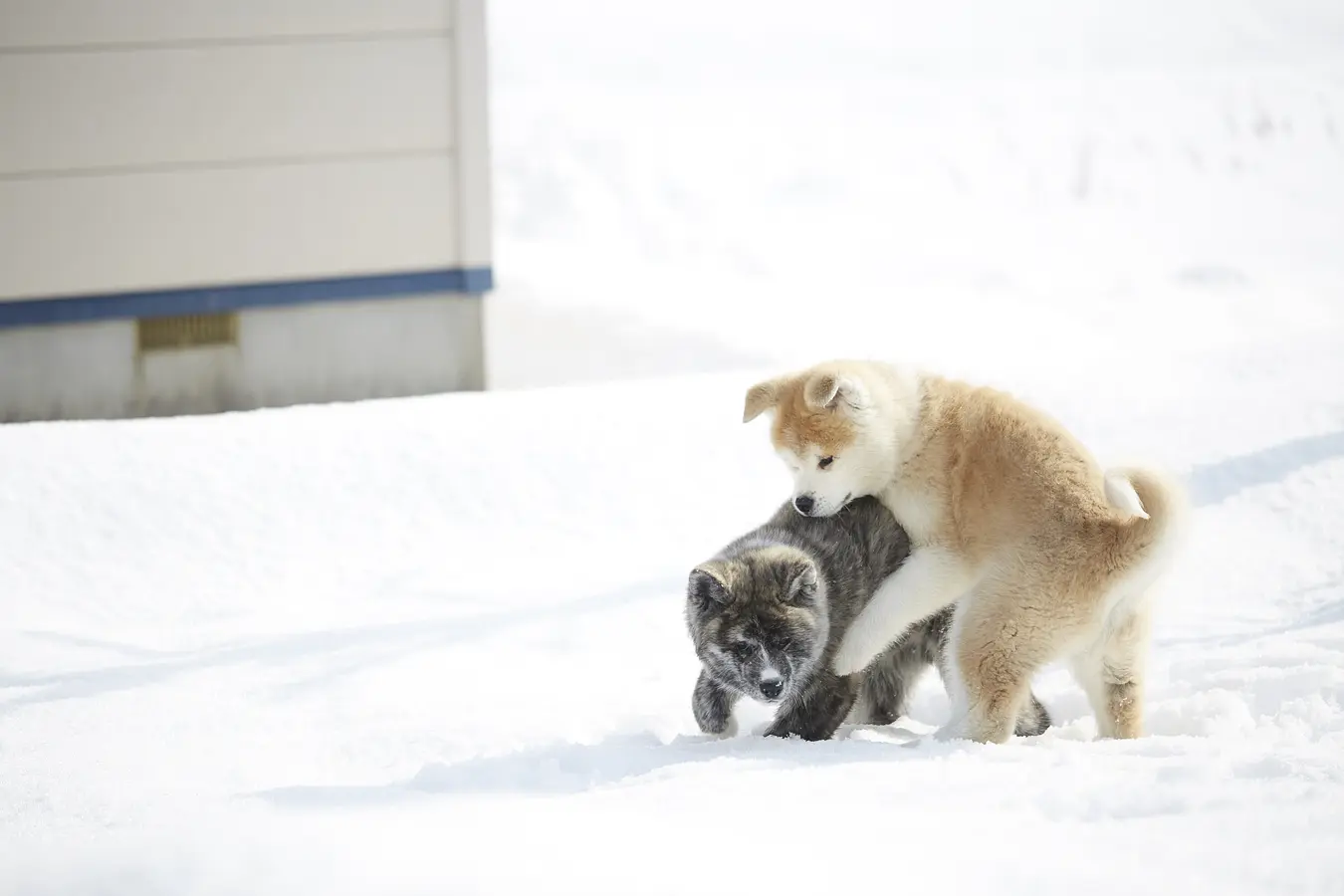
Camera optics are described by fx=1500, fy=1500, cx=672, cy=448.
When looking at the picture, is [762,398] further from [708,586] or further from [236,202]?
[236,202]

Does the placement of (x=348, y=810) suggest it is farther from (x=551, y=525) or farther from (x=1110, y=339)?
(x=1110, y=339)

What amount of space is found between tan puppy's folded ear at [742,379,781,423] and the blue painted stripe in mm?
4414

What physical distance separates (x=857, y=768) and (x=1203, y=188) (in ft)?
59.7

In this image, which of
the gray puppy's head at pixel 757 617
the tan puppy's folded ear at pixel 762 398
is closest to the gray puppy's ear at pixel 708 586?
the gray puppy's head at pixel 757 617

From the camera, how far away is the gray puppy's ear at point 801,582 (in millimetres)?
4090

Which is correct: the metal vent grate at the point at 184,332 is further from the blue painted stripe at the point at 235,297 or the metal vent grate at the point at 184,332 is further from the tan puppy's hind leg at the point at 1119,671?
the tan puppy's hind leg at the point at 1119,671

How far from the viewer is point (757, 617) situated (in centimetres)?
410

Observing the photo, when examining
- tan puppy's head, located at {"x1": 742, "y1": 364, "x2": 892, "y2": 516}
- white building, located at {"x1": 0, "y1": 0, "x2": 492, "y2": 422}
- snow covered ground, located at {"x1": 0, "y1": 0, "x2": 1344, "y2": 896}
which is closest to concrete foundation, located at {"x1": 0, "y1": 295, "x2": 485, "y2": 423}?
white building, located at {"x1": 0, "y1": 0, "x2": 492, "y2": 422}

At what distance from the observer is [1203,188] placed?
19.9 metres

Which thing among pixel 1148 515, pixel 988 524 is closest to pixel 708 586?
pixel 988 524

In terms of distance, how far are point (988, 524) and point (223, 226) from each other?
208 inches

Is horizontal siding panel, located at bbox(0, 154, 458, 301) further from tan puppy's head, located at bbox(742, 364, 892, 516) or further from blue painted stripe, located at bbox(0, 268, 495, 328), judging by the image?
tan puppy's head, located at bbox(742, 364, 892, 516)

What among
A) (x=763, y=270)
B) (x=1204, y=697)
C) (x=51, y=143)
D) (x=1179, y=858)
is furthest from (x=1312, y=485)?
(x=763, y=270)

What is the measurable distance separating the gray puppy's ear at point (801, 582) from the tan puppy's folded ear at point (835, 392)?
0.44 m
